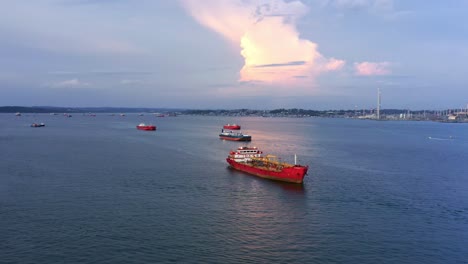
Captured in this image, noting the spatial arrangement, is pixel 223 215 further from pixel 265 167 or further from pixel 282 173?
pixel 265 167

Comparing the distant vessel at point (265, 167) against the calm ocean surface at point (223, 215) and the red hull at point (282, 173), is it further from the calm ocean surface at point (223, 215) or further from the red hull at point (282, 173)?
the calm ocean surface at point (223, 215)

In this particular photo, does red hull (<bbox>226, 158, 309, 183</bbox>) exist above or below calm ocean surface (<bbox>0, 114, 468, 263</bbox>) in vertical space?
above

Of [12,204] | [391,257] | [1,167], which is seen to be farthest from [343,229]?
[1,167]

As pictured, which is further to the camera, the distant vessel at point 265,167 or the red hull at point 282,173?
the distant vessel at point 265,167

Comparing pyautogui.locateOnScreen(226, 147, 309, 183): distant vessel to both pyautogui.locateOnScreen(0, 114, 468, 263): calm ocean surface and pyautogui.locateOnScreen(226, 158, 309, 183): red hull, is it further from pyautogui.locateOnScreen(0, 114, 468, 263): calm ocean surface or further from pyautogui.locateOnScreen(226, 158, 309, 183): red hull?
pyautogui.locateOnScreen(0, 114, 468, 263): calm ocean surface

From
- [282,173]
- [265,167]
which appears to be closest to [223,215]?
[282,173]

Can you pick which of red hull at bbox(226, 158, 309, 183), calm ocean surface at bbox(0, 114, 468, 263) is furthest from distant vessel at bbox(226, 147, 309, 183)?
calm ocean surface at bbox(0, 114, 468, 263)

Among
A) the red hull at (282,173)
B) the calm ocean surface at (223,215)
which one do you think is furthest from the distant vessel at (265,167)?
the calm ocean surface at (223,215)

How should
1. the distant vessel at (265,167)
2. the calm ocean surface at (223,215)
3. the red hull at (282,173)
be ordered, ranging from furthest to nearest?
the distant vessel at (265,167) < the red hull at (282,173) < the calm ocean surface at (223,215)

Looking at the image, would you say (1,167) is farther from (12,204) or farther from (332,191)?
(332,191)
